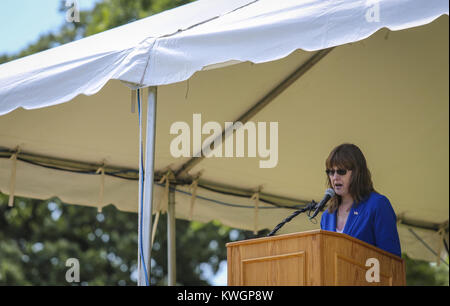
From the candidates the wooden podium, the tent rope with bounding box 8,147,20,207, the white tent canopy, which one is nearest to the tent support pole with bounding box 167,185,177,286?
the white tent canopy

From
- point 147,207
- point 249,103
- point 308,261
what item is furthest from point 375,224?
point 249,103

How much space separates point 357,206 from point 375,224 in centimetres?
20

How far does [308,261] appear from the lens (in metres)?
3.53

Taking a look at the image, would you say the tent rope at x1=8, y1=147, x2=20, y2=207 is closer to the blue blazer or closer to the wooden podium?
the wooden podium

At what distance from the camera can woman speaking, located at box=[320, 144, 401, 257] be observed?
13.4 ft

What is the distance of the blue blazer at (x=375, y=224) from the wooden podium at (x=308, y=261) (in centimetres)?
15

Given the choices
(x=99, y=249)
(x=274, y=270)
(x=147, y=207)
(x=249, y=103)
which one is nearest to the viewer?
(x=274, y=270)

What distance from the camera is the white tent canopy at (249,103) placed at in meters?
4.26

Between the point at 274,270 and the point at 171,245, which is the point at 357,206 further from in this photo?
the point at 171,245

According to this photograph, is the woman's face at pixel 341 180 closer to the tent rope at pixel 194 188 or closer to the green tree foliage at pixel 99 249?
the tent rope at pixel 194 188

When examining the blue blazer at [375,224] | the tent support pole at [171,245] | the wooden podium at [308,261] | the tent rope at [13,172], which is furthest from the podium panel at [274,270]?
the tent support pole at [171,245]

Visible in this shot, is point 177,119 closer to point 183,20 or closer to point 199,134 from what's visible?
point 199,134

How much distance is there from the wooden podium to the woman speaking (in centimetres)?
23
